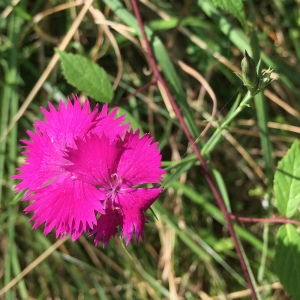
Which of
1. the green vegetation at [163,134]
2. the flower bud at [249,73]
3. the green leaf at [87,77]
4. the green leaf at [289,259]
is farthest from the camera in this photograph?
the green vegetation at [163,134]

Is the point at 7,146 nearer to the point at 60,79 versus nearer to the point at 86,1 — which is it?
the point at 60,79

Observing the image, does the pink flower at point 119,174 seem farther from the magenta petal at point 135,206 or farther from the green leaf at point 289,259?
the green leaf at point 289,259

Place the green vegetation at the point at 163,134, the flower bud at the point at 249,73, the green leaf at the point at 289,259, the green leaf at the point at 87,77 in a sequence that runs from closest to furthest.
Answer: the flower bud at the point at 249,73 → the green leaf at the point at 289,259 → the green leaf at the point at 87,77 → the green vegetation at the point at 163,134

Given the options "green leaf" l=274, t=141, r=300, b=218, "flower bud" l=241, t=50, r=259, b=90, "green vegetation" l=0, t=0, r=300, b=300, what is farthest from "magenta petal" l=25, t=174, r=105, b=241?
"green vegetation" l=0, t=0, r=300, b=300

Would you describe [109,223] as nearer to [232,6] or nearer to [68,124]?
[68,124]

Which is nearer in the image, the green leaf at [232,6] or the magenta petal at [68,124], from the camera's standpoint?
the magenta petal at [68,124]

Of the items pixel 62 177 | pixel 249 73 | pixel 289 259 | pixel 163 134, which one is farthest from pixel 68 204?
pixel 163 134

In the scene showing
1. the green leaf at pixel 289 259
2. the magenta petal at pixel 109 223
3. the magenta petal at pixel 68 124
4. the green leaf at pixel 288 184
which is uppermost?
the magenta petal at pixel 68 124

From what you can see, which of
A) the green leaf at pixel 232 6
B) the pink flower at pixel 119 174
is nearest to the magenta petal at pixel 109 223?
the pink flower at pixel 119 174

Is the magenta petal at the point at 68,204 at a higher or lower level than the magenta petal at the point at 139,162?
lower
